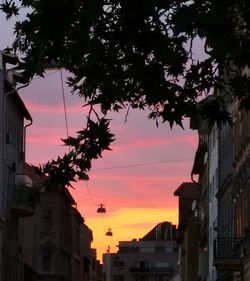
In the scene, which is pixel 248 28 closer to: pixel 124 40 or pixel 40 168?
pixel 124 40

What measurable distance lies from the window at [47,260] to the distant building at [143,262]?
100852mm

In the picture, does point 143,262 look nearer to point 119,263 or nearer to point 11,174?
point 119,263

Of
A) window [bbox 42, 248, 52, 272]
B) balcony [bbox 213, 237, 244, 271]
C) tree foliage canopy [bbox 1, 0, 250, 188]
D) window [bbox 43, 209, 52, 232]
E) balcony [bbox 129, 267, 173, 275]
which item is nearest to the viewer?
tree foliage canopy [bbox 1, 0, 250, 188]

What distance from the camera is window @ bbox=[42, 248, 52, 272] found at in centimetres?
8569

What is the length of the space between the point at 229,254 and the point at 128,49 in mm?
29558

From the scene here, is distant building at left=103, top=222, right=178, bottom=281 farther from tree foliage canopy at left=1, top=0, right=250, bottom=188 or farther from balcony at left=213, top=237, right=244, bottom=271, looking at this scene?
tree foliage canopy at left=1, top=0, right=250, bottom=188

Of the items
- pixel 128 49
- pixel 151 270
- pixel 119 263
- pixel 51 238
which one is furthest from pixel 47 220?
pixel 119 263

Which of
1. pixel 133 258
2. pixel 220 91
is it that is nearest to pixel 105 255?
pixel 133 258

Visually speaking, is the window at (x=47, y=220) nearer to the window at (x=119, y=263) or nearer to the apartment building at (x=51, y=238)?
the apartment building at (x=51, y=238)

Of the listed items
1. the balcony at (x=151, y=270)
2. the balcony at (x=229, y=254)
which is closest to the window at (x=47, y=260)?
the balcony at (x=229, y=254)

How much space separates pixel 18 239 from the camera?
189 feet

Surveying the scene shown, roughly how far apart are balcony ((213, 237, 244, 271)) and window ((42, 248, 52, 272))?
4530 centimetres

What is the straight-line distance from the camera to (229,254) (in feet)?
131

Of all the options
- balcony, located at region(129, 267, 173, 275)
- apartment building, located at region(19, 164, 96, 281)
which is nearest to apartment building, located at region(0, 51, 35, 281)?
apartment building, located at region(19, 164, 96, 281)
